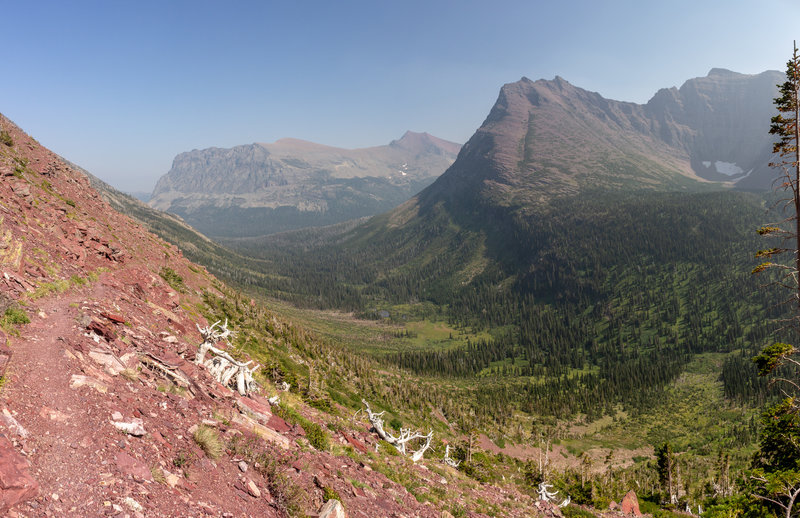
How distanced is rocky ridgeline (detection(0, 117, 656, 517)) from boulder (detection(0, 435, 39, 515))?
0.03m

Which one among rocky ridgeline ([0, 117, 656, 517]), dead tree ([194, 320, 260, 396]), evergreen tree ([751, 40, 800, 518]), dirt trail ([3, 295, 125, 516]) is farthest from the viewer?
dead tree ([194, 320, 260, 396])

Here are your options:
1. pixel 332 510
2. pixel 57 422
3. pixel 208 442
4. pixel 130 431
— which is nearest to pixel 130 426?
pixel 130 431

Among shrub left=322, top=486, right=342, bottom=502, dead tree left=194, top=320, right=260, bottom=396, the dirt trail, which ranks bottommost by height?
shrub left=322, top=486, right=342, bottom=502

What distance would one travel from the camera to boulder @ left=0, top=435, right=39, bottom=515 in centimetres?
750

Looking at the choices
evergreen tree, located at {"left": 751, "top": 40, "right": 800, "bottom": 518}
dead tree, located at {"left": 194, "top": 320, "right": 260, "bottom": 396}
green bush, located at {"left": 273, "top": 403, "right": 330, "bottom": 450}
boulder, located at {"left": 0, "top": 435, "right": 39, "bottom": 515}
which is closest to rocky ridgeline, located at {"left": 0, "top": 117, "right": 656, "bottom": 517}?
boulder, located at {"left": 0, "top": 435, "right": 39, "bottom": 515}

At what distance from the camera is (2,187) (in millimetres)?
26469

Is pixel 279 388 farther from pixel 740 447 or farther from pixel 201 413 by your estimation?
pixel 740 447

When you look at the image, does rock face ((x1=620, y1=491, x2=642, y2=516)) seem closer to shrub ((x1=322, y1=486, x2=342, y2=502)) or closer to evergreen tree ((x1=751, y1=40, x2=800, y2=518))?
evergreen tree ((x1=751, y1=40, x2=800, y2=518))

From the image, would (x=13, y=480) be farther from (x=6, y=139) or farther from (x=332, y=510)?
(x=6, y=139)

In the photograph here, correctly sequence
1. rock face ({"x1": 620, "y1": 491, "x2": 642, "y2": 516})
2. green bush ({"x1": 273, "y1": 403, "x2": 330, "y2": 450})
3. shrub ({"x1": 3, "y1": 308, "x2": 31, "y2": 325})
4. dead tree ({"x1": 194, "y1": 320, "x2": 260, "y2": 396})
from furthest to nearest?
1. rock face ({"x1": 620, "y1": 491, "x2": 642, "y2": 516})
2. dead tree ({"x1": 194, "y1": 320, "x2": 260, "y2": 396})
3. green bush ({"x1": 273, "y1": 403, "x2": 330, "y2": 450})
4. shrub ({"x1": 3, "y1": 308, "x2": 31, "y2": 325})

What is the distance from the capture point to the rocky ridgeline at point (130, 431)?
9.09 metres

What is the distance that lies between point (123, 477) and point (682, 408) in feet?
505

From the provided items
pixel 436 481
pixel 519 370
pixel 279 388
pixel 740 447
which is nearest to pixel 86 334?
pixel 279 388

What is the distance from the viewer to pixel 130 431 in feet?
36.2
